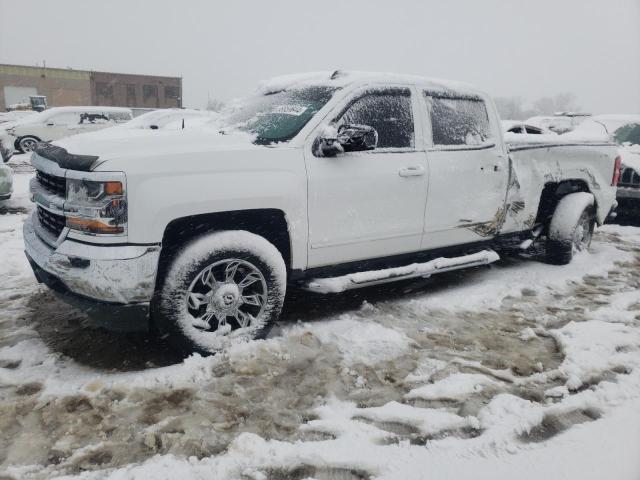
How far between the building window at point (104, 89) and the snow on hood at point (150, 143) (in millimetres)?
56221

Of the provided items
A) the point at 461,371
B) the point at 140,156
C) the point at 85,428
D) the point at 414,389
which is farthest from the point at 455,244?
the point at 85,428

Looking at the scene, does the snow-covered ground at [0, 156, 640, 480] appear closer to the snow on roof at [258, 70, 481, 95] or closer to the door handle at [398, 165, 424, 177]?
the door handle at [398, 165, 424, 177]

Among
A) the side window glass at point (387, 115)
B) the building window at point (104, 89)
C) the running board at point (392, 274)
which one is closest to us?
the running board at point (392, 274)

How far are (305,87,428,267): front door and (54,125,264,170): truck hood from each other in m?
0.56

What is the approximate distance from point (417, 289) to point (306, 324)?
1387mm

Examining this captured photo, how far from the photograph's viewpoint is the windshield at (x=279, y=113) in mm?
3537

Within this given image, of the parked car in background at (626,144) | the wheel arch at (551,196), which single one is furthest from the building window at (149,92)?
the wheel arch at (551,196)

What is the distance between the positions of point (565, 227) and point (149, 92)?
57.6 m

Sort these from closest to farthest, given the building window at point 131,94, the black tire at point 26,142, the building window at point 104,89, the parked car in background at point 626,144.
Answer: the parked car in background at point 626,144
the black tire at point 26,142
the building window at point 104,89
the building window at point 131,94

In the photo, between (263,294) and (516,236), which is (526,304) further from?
(263,294)

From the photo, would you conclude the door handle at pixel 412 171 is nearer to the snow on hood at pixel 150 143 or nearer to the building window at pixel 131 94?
the snow on hood at pixel 150 143

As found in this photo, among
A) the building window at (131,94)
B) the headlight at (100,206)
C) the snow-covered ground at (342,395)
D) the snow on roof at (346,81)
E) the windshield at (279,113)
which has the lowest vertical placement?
the snow-covered ground at (342,395)

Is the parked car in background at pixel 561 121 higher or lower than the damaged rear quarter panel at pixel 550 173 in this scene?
higher

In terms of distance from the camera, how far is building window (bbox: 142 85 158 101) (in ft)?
183
